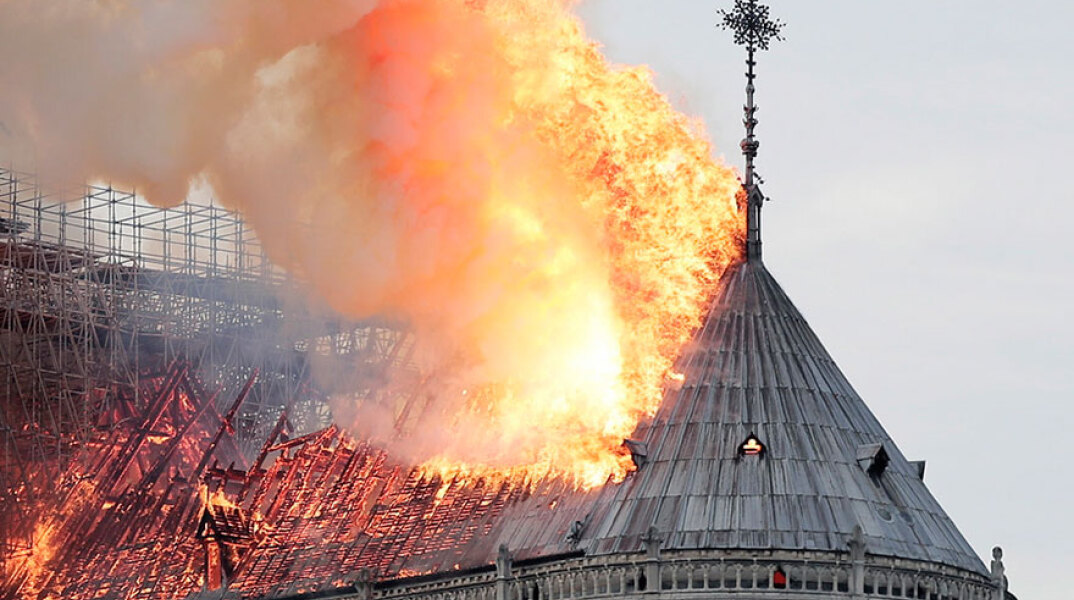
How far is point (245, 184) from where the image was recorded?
14750 cm

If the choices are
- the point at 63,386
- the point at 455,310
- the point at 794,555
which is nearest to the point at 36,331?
the point at 63,386

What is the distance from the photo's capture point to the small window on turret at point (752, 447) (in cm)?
12438

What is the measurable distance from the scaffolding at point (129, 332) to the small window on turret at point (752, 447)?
28790mm

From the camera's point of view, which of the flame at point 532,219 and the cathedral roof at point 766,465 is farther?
the flame at point 532,219

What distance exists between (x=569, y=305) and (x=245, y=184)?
73.2 feet

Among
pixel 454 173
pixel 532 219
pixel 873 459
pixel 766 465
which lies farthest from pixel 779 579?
pixel 454 173

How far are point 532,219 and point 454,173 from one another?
183 inches

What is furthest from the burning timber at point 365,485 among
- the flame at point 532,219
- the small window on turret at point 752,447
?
the flame at point 532,219

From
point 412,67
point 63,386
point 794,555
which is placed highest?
point 412,67

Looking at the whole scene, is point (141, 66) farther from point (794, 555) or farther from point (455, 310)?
point (794, 555)

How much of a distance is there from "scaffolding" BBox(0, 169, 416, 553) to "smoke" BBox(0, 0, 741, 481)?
8.01 metres

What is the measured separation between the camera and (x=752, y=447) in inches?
4899

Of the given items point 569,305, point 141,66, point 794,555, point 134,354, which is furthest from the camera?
point 134,354

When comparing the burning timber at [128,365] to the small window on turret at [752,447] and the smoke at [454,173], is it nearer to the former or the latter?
the smoke at [454,173]
